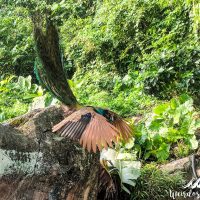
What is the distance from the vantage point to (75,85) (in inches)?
235

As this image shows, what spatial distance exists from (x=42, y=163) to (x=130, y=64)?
A: 3958 millimetres

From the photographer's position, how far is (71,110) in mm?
2820

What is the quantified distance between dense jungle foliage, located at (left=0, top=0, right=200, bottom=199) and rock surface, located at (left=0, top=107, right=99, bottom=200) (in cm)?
56

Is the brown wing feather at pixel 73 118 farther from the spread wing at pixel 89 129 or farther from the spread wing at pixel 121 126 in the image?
the spread wing at pixel 121 126

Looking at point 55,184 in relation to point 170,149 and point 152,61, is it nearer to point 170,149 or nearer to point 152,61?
point 170,149

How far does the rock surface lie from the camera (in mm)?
2582

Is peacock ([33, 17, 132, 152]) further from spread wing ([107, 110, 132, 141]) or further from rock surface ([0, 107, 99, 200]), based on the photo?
rock surface ([0, 107, 99, 200])

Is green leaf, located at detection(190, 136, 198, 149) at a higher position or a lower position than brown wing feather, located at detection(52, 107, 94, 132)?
lower

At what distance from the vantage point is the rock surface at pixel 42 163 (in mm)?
2582

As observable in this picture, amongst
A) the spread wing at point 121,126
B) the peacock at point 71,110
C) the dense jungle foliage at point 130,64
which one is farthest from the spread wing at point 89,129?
the dense jungle foliage at point 130,64

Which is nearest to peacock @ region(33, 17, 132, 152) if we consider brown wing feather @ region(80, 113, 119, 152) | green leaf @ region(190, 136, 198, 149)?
brown wing feather @ region(80, 113, 119, 152)

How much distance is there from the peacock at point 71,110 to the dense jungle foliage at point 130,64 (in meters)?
0.41

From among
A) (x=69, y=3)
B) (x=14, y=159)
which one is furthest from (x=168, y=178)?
(x=69, y=3)

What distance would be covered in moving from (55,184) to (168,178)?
1.09 meters
